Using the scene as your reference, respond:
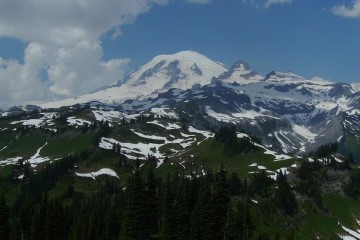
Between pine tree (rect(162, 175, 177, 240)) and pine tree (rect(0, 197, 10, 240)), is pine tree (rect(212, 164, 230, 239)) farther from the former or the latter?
pine tree (rect(0, 197, 10, 240))

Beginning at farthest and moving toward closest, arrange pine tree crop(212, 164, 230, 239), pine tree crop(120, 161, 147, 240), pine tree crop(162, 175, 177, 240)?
pine tree crop(162, 175, 177, 240) < pine tree crop(120, 161, 147, 240) < pine tree crop(212, 164, 230, 239)

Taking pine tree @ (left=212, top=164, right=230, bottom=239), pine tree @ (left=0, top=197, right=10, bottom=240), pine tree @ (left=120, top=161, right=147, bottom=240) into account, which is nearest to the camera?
pine tree @ (left=212, top=164, right=230, bottom=239)

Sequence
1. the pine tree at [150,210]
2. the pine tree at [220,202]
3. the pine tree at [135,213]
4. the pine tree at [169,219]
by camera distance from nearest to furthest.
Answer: the pine tree at [220,202] < the pine tree at [135,213] < the pine tree at [150,210] < the pine tree at [169,219]

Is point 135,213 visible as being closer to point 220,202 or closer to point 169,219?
point 169,219

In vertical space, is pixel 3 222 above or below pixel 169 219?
above

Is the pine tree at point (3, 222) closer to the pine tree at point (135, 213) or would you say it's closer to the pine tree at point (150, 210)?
the pine tree at point (135, 213)

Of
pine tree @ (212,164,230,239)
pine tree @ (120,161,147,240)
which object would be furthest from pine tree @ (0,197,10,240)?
pine tree @ (212,164,230,239)

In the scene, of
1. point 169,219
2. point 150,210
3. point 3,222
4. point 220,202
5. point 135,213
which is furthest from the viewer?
point 3,222

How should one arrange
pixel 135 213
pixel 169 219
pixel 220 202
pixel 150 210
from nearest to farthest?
pixel 220 202
pixel 135 213
pixel 150 210
pixel 169 219

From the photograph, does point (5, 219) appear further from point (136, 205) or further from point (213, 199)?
point (213, 199)

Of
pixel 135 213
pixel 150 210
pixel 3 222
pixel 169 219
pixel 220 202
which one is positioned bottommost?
pixel 135 213

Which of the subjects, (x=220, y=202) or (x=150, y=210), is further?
(x=150, y=210)

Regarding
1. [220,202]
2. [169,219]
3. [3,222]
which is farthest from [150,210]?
[3,222]

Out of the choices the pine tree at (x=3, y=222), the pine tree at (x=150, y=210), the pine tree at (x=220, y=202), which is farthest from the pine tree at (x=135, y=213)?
the pine tree at (x=3, y=222)
